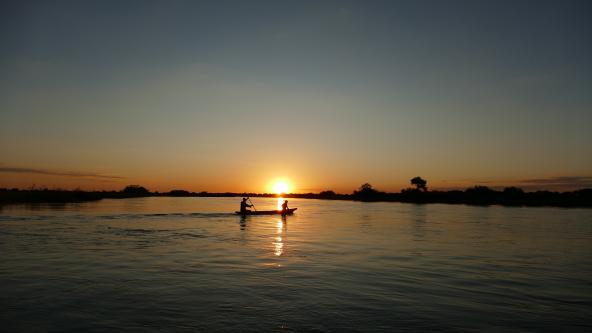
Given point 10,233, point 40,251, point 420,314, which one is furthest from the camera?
point 10,233

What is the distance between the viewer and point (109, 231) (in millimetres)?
31000

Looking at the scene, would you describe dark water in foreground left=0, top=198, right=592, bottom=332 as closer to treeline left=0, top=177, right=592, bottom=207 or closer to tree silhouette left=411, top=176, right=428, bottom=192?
treeline left=0, top=177, right=592, bottom=207

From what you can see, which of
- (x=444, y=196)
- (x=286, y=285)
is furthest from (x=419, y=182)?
(x=286, y=285)

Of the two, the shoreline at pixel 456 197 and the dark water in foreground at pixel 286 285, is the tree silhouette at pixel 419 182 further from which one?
the dark water in foreground at pixel 286 285

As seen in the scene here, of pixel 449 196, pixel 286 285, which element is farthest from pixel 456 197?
pixel 286 285

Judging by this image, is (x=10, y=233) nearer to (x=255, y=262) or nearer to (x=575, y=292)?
(x=255, y=262)

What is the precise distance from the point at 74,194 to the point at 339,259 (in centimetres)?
7998

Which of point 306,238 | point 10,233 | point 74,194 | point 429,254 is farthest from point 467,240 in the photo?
point 74,194

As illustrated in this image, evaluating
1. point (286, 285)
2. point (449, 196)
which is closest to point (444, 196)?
point (449, 196)

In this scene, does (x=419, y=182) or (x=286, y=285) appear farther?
(x=419, y=182)

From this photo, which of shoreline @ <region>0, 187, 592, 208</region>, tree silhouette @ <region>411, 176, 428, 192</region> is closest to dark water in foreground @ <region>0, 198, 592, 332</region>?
shoreline @ <region>0, 187, 592, 208</region>

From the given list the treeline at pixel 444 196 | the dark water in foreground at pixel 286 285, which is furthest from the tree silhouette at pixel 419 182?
the dark water in foreground at pixel 286 285

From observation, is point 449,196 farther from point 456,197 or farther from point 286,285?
point 286,285

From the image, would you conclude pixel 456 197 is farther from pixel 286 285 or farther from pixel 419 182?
pixel 286 285
